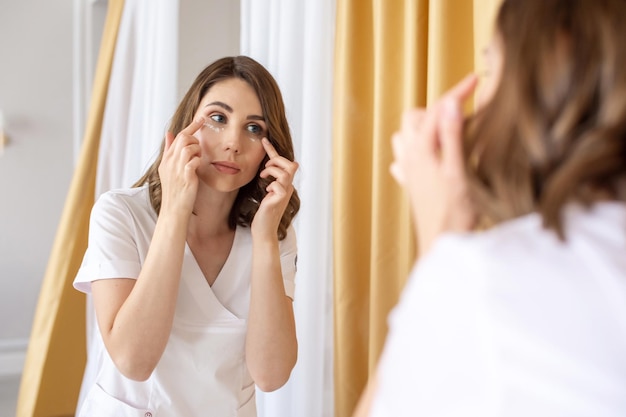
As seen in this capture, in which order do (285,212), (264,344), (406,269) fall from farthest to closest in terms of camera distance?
(285,212), (406,269), (264,344)

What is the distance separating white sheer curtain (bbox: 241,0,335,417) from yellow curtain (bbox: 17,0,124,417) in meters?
0.94

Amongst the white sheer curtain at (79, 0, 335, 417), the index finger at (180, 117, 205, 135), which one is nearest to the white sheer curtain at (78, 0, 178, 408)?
the white sheer curtain at (79, 0, 335, 417)

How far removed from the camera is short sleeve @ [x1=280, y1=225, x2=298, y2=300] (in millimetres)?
1430

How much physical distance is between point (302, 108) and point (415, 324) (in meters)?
1.42

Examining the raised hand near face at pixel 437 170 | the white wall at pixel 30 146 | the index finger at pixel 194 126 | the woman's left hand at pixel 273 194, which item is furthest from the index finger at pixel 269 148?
the white wall at pixel 30 146

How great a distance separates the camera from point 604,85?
0.54m

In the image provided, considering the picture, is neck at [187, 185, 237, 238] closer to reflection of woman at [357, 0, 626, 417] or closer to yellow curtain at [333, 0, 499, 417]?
yellow curtain at [333, 0, 499, 417]

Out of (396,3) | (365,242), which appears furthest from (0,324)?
(396,3)

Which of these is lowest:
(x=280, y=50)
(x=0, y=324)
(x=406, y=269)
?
(x=0, y=324)

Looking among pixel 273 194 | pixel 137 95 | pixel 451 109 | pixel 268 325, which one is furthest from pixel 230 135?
pixel 137 95

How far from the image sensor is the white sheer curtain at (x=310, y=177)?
173 centimetres

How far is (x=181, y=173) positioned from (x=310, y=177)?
1.70ft

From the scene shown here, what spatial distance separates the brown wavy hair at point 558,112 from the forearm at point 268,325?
2.65ft

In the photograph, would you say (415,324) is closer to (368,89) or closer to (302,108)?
(368,89)
